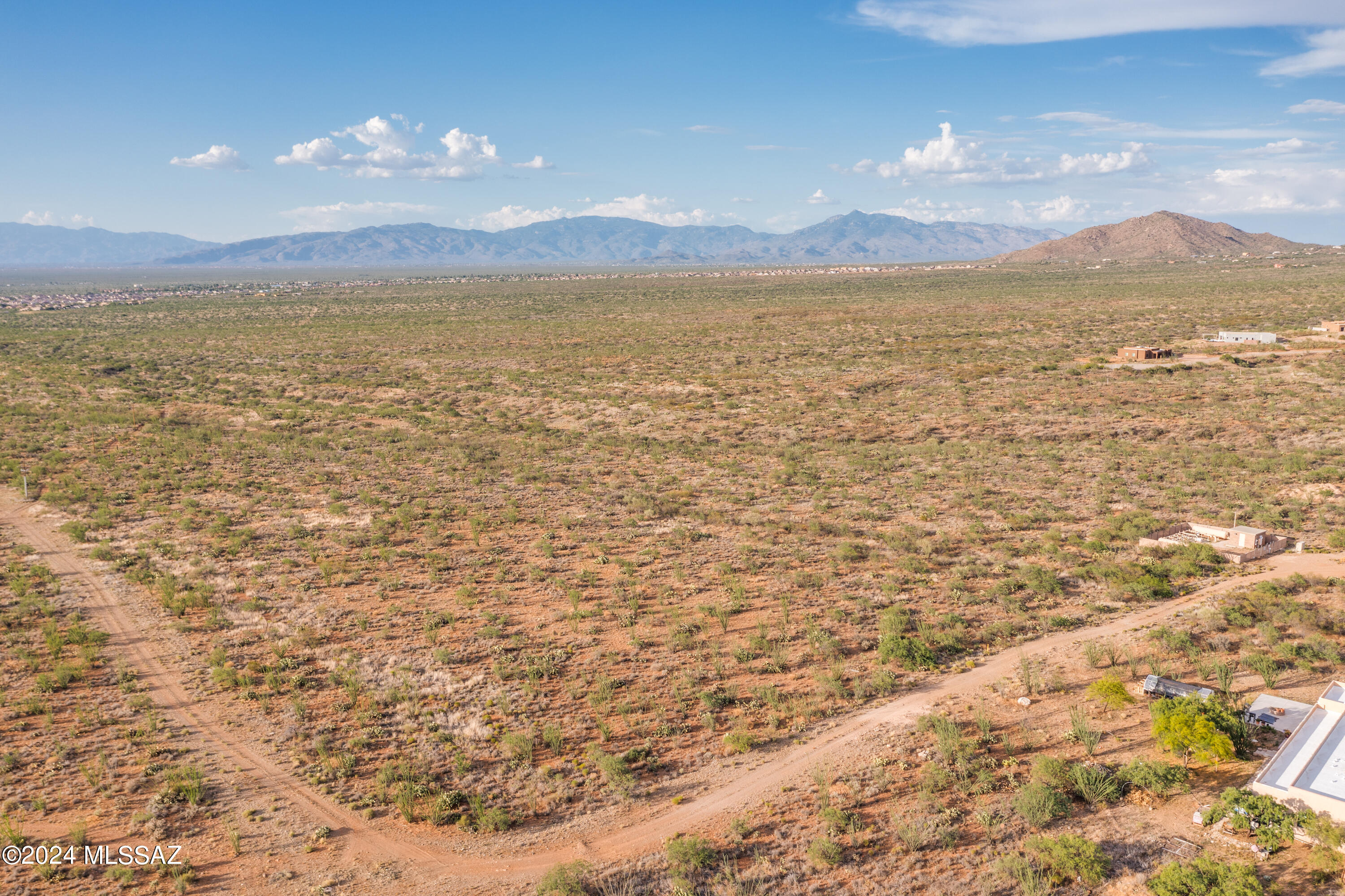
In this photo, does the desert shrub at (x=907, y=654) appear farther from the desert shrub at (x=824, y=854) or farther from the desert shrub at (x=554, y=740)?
the desert shrub at (x=554, y=740)

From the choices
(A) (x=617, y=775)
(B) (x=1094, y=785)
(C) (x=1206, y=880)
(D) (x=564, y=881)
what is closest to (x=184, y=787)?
(D) (x=564, y=881)

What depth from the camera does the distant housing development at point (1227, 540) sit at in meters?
19.5

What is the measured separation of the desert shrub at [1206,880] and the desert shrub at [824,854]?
4029 millimetres

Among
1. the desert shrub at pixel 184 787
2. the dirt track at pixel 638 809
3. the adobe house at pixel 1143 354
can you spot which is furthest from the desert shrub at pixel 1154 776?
the adobe house at pixel 1143 354

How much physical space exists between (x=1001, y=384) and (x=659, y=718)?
38.9 meters

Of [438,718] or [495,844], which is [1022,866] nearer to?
[495,844]

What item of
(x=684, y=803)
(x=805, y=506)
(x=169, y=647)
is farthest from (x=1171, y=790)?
(x=169, y=647)

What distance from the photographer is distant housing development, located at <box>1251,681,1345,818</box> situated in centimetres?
1008

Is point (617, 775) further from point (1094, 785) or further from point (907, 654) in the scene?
point (1094, 785)

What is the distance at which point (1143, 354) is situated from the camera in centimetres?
5059

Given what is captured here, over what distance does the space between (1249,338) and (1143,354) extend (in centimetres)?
1238

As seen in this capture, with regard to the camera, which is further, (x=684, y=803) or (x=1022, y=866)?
(x=684, y=803)

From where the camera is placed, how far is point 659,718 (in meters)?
13.7

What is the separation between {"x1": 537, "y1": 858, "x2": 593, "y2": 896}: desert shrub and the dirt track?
1.21 ft
